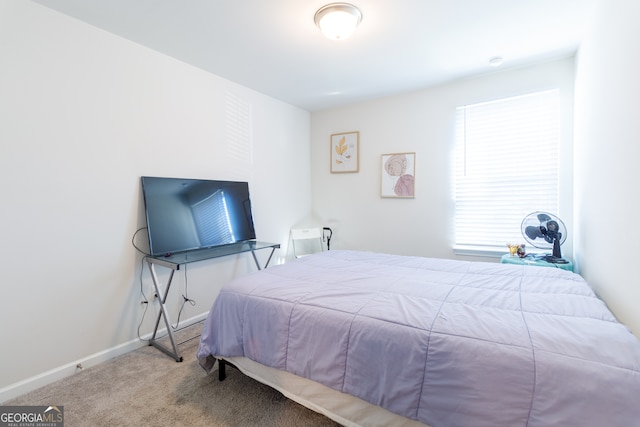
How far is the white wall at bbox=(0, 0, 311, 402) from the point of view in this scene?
6.00 feet

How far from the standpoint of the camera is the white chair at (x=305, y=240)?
3.92m

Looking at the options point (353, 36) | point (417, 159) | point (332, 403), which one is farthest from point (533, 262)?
point (353, 36)

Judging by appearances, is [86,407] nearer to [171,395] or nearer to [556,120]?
[171,395]

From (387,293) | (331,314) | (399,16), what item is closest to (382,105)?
(399,16)

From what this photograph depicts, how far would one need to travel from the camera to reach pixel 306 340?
143 cm

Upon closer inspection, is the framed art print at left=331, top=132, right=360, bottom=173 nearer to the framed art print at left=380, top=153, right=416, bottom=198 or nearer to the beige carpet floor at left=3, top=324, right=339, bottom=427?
the framed art print at left=380, top=153, right=416, bottom=198

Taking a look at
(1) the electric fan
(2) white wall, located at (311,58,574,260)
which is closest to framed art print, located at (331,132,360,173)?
(2) white wall, located at (311,58,574,260)

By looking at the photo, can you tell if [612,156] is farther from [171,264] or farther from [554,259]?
[171,264]

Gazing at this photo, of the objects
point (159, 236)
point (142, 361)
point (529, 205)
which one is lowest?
point (142, 361)

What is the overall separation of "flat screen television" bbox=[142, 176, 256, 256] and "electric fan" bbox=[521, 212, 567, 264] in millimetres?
2746

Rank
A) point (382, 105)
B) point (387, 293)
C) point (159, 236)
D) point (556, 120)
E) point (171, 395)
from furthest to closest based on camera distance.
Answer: point (382, 105) → point (556, 120) → point (159, 236) → point (171, 395) → point (387, 293)

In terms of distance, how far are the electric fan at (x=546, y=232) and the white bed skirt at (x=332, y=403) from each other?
2.14m

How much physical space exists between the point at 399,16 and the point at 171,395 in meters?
2.97

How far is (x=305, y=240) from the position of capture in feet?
14.3
